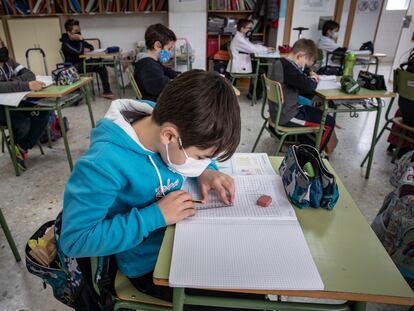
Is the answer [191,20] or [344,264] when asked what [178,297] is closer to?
[344,264]

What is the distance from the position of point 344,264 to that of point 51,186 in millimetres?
2206

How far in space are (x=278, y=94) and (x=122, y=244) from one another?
1.71m

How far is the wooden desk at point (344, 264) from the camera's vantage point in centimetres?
59

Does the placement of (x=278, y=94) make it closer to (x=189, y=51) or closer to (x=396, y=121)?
(x=396, y=121)

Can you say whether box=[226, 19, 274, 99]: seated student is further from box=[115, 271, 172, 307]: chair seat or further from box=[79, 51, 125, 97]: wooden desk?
box=[115, 271, 172, 307]: chair seat

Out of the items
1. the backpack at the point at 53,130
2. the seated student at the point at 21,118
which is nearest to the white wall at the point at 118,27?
the backpack at the point at 53,130

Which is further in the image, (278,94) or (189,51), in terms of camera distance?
(189,51)

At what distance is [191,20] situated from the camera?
17.2ft

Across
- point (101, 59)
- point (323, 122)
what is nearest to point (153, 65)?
point (323, 122)

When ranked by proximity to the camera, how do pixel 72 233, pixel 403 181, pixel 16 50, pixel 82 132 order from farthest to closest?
pixel 16 50 < pixel 82 132 < pixel 403 181 < pixel 72 233

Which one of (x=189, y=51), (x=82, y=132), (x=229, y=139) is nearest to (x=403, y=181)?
(x=229, y=139)

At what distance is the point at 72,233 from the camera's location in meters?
0.66

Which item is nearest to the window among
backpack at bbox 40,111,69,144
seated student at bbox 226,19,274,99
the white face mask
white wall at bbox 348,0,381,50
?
white wall at bbox 348,0,381,50

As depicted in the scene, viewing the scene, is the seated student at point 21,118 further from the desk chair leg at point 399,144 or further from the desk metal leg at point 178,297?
the desk chair leg at point 399,144
